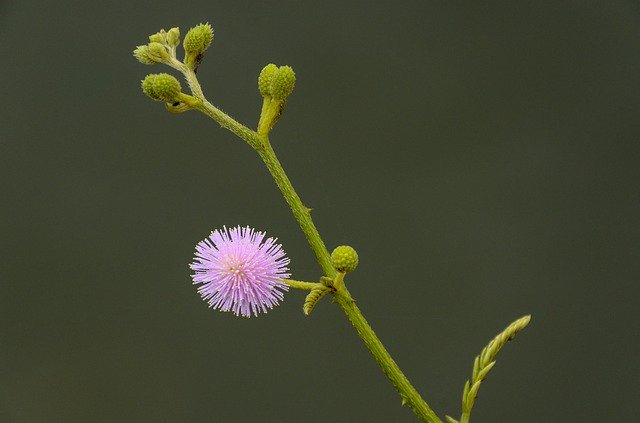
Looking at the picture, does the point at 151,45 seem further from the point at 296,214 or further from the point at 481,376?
the point at 481,376

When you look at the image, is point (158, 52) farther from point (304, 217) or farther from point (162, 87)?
point (304, 217)

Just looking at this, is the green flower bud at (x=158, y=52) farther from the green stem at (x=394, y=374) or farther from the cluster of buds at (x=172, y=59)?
the green stem at (x=394, y=374)

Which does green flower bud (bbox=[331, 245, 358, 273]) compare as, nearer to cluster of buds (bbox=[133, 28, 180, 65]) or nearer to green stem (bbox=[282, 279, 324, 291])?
green stem (bbox=[282, 279, 324, 291])

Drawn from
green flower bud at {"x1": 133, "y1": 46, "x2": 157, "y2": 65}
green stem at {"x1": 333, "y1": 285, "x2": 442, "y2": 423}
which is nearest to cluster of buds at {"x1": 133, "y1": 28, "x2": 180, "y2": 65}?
green flower bud at {"x1": 133, "y1": 46, "x2": 157, "y2": 65}

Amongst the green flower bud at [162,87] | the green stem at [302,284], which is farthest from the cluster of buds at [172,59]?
the green stem at [302,284]

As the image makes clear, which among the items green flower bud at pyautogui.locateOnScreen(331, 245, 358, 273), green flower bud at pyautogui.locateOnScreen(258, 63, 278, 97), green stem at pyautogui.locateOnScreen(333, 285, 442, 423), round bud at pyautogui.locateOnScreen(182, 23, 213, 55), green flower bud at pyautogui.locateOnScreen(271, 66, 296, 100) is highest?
round bud at pyautogui.locateOnScreen(182, 23, 213, 55)

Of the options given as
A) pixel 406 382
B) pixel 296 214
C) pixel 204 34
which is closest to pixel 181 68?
pixel 204 34
